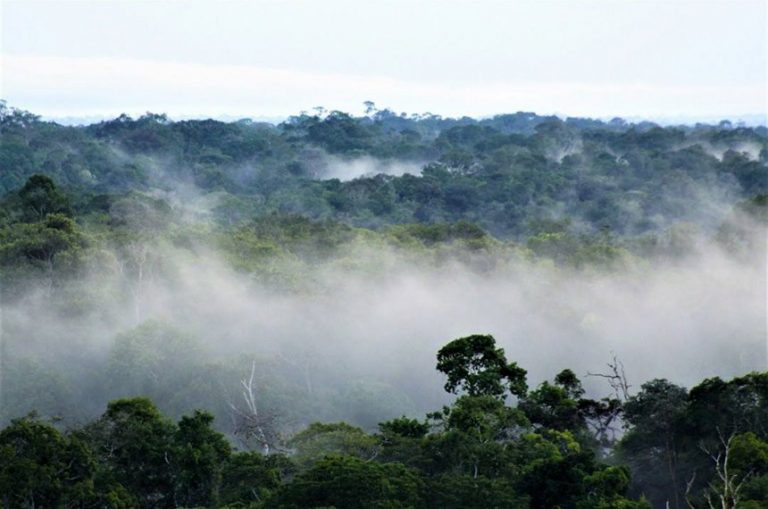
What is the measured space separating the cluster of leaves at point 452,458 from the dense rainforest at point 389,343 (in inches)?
1.9

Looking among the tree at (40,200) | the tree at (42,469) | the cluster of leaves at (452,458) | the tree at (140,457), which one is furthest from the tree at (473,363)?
the tree at (40,200)

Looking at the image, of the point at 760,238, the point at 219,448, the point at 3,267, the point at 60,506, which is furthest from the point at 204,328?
the point at 760,238

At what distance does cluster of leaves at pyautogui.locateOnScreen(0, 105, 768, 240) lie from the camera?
6650 centimetres

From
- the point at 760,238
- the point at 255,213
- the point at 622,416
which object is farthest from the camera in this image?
the point at 255,213

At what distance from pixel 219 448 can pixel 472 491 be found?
209 inches

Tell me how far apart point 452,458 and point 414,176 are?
5194cm

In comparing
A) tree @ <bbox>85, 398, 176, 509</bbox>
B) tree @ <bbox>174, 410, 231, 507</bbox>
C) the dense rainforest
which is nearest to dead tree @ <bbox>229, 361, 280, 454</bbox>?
the dense rainforest

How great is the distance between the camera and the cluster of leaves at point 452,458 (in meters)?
19.3

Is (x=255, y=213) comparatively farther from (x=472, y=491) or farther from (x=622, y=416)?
(x=472, y=491)

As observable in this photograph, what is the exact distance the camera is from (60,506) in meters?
19.6

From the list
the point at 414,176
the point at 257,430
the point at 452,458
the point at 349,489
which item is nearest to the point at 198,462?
the point at 349,489

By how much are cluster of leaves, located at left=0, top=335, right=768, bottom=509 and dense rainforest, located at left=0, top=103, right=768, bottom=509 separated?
48 mm

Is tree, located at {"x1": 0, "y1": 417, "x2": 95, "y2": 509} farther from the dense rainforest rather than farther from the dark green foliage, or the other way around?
the dark green foliage

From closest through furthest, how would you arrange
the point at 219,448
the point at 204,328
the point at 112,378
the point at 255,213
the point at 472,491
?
the point at 472,491 → the point at 219,448 → the point at 112,378 → the point at 204,328 → the point at 255,213
